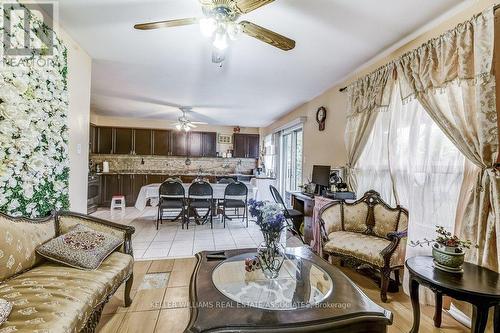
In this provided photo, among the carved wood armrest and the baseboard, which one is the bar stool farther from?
the baseboard

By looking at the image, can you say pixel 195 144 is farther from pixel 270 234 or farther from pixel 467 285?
pixel 467 285

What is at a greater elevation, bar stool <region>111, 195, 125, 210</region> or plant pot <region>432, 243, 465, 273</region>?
plant pot <region>432, 243, 465, 273</region>

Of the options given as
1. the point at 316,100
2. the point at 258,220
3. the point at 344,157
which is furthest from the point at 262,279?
the point at 316,100

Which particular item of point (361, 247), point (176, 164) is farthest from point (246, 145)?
point (361, 247)

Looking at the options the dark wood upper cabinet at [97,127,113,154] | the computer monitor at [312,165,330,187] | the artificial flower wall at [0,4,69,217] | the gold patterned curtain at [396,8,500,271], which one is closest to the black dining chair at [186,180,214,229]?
the computer monitor at [312,165,330,187]

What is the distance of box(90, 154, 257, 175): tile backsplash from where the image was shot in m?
6.95

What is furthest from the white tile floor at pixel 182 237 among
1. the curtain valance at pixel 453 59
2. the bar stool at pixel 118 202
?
the curtain valance at pixel 453 59

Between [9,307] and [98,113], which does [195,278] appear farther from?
[98,113]

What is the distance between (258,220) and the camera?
177 cm

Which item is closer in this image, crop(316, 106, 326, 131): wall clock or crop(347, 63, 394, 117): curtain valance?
crop(347, 63, 394, 117): curtain valance

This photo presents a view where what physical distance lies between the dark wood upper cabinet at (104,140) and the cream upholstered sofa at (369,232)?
633cm

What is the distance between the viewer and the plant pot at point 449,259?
156cm

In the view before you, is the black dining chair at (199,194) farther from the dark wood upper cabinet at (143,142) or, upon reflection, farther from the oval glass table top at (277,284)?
the dark wood upper cabinet at (143,142)

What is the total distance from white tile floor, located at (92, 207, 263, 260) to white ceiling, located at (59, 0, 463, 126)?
2.52 meters
